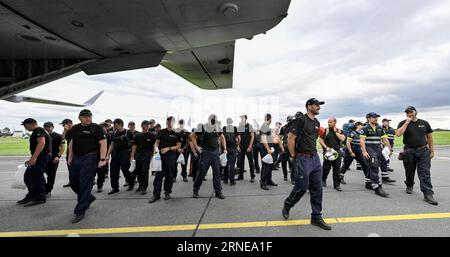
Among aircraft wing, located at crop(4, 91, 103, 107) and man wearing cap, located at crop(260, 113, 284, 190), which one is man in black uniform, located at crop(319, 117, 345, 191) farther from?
aircraft wing, located at crop(4, 91, 103, 107)

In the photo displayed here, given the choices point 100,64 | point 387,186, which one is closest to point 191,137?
point 100,64

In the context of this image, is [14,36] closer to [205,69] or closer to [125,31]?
[125,31]

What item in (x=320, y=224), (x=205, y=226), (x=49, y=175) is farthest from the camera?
(x=49, y=175)

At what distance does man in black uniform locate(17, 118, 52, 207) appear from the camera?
4.32m

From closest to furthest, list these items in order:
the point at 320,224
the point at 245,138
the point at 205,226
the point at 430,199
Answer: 1. the point at 320,224
2. the point at 205,226
3. the point at 430,199
4. the point at 245,138

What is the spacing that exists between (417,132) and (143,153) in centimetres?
597

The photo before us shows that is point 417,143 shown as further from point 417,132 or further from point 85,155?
point 85,155

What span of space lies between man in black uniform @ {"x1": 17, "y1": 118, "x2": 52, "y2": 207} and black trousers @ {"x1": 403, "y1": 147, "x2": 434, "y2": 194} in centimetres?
748

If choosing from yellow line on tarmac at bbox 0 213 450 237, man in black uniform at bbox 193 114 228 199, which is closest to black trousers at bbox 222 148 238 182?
man in black uniform at bbox 193 114 228 199

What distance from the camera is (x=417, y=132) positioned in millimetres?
4234

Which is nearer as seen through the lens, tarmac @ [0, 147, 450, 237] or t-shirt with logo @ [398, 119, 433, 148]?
tarmac @ [0, 147, 450, 237]

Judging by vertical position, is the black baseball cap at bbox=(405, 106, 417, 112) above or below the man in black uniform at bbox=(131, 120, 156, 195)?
above

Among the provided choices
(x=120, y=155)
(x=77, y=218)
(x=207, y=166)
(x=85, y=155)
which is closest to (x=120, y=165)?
(x=120, y=155)
